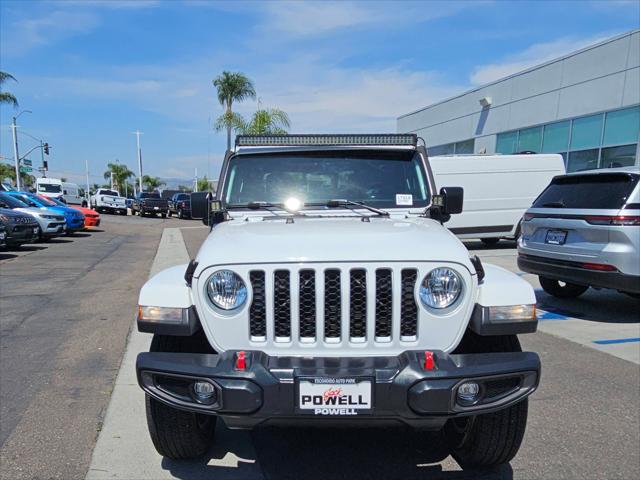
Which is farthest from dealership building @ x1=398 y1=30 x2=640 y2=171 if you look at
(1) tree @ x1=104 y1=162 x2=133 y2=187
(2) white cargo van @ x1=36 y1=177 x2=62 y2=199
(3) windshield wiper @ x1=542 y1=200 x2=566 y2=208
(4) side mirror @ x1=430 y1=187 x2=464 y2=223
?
(1) tree @ x1=104 y1=162 x2=133 y2=187

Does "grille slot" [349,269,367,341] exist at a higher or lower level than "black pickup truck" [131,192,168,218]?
higher

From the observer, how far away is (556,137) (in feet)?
59.6

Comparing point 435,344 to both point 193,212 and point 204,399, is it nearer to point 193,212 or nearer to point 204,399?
point 204,399

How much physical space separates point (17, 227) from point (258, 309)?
13.1 meters

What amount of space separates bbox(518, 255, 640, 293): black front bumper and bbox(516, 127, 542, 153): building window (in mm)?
14034

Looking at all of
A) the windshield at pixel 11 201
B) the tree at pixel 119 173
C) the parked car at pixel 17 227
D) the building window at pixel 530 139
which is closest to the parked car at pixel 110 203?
the windshield at pixel 11 201

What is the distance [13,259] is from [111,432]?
409 inches

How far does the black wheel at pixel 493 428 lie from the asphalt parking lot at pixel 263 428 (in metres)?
0.19

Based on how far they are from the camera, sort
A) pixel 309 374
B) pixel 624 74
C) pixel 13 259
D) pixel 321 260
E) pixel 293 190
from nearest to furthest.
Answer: pixel 309 374 → pixel 321 260 → pixel 293 190 → pixel 13 259 → pixel 624 74

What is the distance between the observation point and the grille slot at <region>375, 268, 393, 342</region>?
2.35m

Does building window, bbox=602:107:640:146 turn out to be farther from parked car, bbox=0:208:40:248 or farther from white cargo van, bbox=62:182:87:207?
white cargo van, bbox=62:182:87:207

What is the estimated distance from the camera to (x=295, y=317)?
2330mm

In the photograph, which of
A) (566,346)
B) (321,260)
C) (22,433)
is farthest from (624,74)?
(22,433)

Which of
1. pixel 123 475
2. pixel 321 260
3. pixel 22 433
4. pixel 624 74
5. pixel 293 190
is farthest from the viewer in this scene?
pixel 624 74
